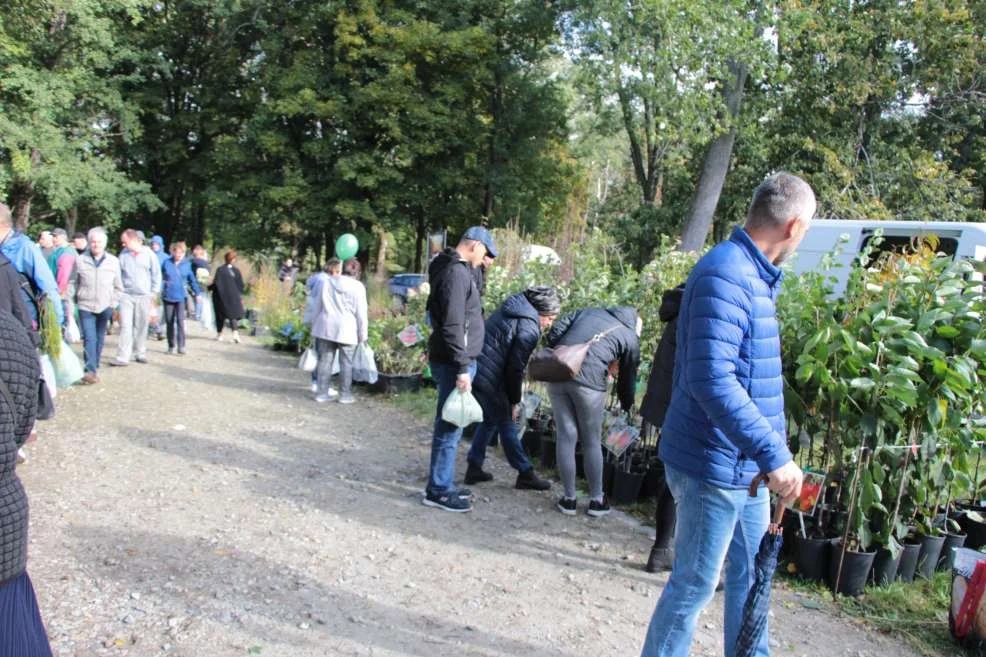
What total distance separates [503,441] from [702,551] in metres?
3.37

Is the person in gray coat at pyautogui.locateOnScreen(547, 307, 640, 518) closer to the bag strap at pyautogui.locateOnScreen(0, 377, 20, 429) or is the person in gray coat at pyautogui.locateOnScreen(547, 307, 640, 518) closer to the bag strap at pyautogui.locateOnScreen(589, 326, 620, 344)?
the bag strap at pyautogui.locateOnScreen(589, 326, 620, 344)

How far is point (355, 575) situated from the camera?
422cm

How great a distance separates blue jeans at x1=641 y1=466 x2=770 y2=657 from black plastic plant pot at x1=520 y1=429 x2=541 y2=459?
389cm

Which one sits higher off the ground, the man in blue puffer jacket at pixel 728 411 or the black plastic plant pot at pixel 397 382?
the man in blue puffer jacket at pixel 728 411

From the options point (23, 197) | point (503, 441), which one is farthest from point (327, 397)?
point (23, 197)

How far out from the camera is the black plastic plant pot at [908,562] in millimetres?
4336

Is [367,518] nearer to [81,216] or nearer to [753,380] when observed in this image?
[753,380]

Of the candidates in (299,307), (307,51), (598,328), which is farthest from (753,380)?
(307,51)

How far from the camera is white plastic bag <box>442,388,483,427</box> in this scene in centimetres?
491

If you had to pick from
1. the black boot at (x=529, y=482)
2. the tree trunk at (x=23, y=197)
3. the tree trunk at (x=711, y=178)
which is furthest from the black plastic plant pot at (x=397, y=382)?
the tree trunk at (x=23, y=197)

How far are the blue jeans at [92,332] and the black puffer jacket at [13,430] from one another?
23.0 ft

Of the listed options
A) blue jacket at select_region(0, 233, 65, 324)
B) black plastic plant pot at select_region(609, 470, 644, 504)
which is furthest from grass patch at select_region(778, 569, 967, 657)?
blue jacket at select_region(0, 233, 65, 324)

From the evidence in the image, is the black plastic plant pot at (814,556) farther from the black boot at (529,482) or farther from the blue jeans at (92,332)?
the blue jeans at (92,332)

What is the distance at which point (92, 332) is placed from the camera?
339 inches
